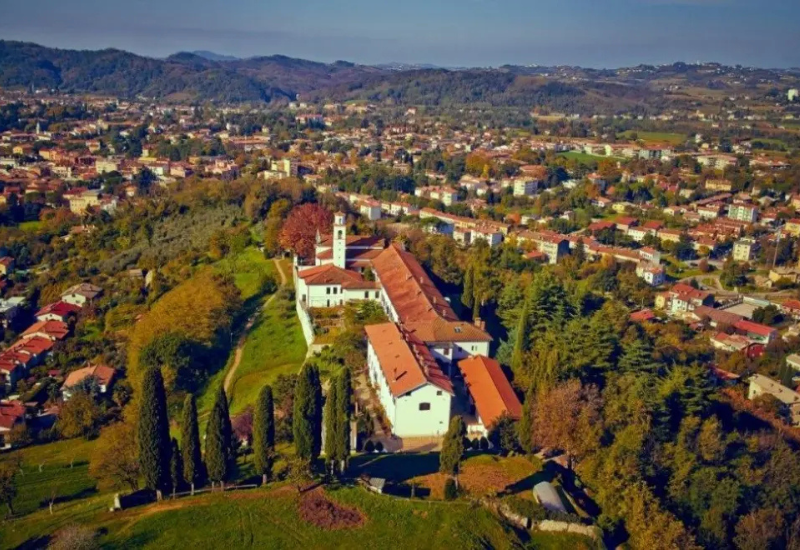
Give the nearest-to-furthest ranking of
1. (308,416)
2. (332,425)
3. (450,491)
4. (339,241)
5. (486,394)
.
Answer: (450,491), (332,425), (308,416), (486,394), (339,241)

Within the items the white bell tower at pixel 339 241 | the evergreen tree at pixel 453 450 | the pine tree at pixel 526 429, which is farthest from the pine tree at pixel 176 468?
the white bell tower at pixel 339 241

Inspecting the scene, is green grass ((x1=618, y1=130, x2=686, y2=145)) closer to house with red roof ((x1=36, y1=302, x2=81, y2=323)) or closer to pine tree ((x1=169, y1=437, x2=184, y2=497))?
house with red roof ((x1=36, y1=302, x2=81, y2=323))

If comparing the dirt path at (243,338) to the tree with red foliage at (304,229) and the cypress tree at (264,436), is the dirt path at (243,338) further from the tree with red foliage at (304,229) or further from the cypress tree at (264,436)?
the cypress tree at (264,436)

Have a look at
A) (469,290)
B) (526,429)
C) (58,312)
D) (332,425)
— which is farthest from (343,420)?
(58,312)

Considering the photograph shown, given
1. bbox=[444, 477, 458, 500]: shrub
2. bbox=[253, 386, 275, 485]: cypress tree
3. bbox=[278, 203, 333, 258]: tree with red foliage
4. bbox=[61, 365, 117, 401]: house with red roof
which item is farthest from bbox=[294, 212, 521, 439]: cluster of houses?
bbox=[61, 365, 117, 401]: house with red roof

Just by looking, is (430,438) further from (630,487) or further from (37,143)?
(37,143)

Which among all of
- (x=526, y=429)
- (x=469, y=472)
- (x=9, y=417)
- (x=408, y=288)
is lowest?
(x=9, y=417)

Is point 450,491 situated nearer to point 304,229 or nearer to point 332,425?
point 332,425

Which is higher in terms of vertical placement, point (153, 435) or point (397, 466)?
point (153, 435)
